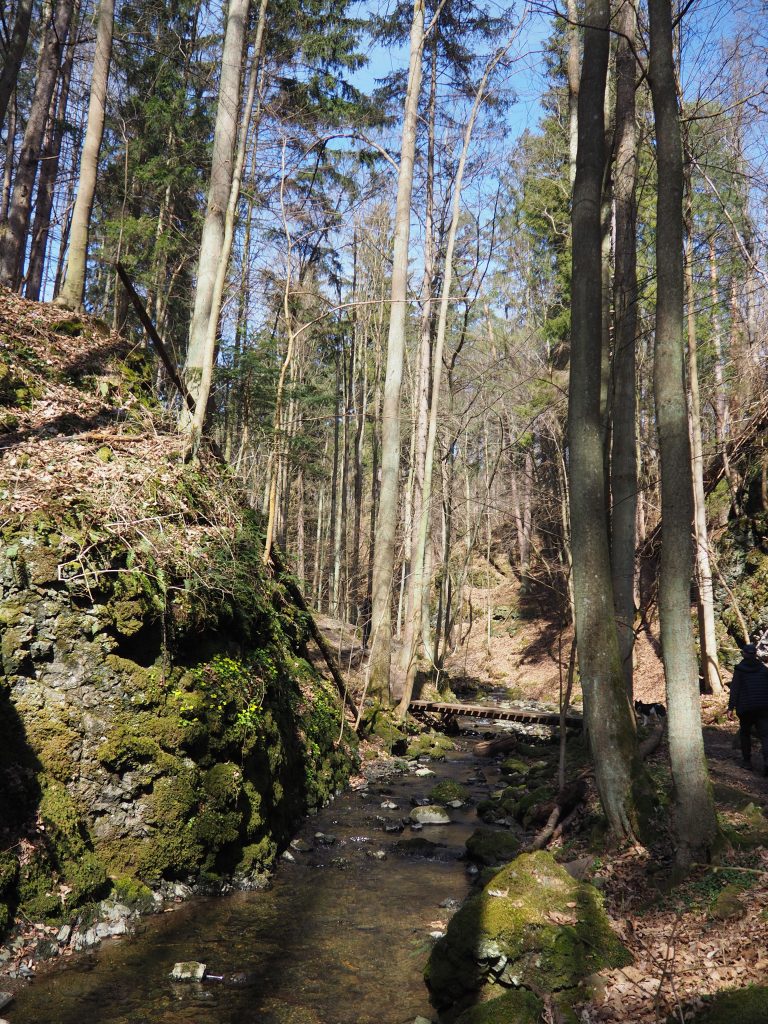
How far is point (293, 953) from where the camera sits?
16.3ft

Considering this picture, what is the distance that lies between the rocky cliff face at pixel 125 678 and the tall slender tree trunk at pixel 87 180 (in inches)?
128

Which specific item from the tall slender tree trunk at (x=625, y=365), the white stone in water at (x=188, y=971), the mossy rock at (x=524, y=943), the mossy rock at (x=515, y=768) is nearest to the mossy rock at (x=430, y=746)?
the mossy rock at (x=515, y=768)

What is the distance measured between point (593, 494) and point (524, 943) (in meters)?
3.56

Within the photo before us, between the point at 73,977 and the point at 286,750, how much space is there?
11.3 feet

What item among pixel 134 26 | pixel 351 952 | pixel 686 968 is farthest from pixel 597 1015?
pixel 134 26

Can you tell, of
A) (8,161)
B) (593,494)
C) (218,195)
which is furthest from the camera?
(8,161)

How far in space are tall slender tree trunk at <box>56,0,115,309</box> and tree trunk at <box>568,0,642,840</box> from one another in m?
8.08

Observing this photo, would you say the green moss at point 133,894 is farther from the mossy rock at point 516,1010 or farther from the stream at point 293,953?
the mossy rock at point 516,1010

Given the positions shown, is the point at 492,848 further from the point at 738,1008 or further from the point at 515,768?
the point at 515,768

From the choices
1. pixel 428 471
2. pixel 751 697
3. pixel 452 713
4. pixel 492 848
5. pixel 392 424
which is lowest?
pixel 492 848

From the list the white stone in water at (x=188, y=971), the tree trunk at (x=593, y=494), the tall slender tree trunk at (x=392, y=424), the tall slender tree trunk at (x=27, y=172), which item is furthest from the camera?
the tall slender tree trunk at (x=392, y=424)

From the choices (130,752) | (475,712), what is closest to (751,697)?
(130,752)

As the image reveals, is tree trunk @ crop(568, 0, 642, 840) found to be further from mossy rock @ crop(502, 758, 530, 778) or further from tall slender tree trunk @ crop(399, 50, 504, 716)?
tall slender tree trunk @ crop(399, 50, 504, 716)

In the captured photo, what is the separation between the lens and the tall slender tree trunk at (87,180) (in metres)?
11.0
